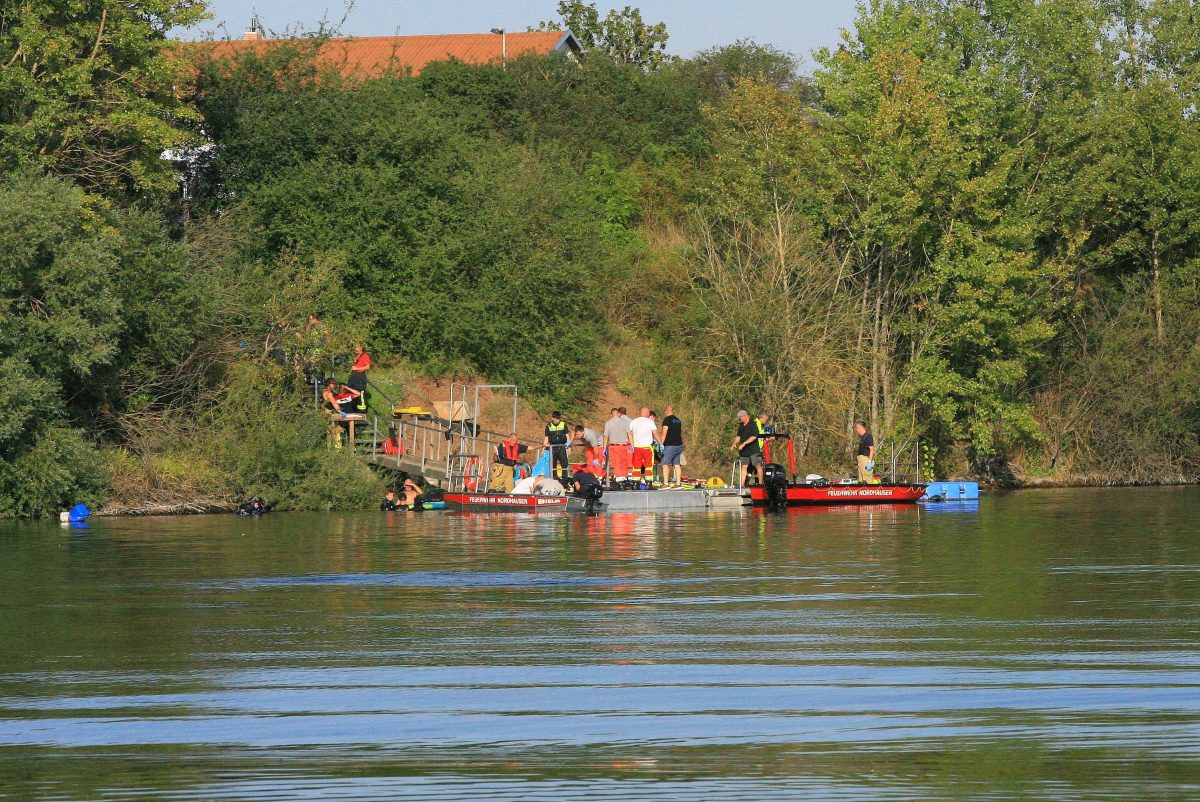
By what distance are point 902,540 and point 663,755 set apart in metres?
16.3

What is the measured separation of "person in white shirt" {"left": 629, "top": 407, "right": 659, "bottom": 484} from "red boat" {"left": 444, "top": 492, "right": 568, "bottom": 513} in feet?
13.4

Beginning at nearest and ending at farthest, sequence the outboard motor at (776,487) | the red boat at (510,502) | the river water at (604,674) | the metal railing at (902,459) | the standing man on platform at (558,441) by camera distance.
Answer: the river water at (604,674) < the red boat at (510,502) < the outboard motor at (776,487) < the standing man on platform at (558,441) < the metal railing at (902,459)

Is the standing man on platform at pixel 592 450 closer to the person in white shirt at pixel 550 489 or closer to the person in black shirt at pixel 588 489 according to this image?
the person in white shirt at pixel 550 489

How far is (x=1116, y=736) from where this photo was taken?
10875 millimetres

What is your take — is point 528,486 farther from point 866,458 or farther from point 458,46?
point 458,46

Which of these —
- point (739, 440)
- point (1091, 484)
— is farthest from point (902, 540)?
point (1091, 484)

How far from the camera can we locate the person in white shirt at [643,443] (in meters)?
36.4

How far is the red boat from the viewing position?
32.7 m

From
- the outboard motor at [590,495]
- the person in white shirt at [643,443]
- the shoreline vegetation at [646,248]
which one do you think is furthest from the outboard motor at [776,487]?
the shoreline vegetation at [646,248]

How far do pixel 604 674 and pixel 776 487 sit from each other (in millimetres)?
21341

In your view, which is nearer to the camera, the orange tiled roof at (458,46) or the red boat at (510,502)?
the red boat at (510,502)

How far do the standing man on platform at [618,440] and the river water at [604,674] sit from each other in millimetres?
12040

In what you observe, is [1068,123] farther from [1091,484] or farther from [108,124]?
[108,124]

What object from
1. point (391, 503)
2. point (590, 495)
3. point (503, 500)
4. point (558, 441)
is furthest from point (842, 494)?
point (391, 503)
